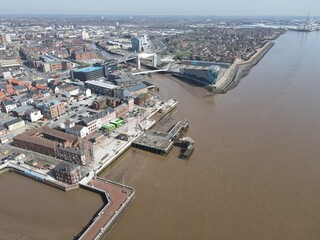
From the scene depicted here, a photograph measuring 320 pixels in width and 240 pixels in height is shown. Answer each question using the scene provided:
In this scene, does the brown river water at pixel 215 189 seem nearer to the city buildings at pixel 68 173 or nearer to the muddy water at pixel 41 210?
the muddy water at pixel 41 210

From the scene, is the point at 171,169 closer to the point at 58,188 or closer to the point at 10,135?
the point at 58,188

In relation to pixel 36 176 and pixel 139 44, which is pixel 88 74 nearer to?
pixel 36 176

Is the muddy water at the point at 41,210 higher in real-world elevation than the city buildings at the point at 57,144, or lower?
lower

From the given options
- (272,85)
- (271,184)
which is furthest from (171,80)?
(271,184)

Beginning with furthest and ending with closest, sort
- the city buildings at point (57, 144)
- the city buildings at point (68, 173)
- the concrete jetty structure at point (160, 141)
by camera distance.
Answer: the concrete jetty structure at point (160, 141), the city buildings at point (57, 144), the city buildings at point (68, 173)

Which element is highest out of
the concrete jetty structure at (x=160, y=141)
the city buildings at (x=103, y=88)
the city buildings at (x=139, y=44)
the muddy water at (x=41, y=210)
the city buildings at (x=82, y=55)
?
the city buildings at (x=139, y=44)

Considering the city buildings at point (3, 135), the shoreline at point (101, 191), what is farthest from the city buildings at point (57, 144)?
the shoreline at point (101, 191)

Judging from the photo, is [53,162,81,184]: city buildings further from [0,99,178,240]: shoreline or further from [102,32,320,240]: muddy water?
[102,32,320,240]: muddy water

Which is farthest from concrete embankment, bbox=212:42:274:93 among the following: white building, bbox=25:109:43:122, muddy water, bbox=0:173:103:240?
muddy water, bbox=0:173:103:240

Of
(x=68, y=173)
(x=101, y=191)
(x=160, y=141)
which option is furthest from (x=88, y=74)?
(x=101, y=191)
